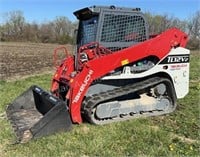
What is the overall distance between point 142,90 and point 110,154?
2305 millimetres

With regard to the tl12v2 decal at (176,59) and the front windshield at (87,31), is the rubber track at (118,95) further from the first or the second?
the front windshield at (87,31)

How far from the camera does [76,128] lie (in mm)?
6051

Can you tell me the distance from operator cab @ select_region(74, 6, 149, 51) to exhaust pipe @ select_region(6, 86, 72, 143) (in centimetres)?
149

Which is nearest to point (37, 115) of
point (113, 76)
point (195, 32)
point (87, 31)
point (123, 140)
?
point (113, 76)

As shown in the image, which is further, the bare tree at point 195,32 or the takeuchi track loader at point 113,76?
the bare tree at point 195,32

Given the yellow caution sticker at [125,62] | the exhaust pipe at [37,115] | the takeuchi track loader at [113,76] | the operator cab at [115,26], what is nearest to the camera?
the exhaust pipe at [37,115]

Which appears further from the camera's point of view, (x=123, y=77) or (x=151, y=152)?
(x=123, y=77)

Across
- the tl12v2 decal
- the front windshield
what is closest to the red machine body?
the tl12v2 decal

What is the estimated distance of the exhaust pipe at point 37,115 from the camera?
222 inches

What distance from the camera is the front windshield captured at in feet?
23.0

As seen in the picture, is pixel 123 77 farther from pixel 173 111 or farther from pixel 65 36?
pixel 65 36

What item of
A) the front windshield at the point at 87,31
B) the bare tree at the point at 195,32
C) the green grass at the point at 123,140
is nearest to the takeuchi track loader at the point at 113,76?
the front windshield at the point at 87,31

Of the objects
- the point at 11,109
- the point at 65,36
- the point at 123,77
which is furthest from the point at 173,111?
the point at 65,36

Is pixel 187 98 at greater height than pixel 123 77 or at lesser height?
lesser
